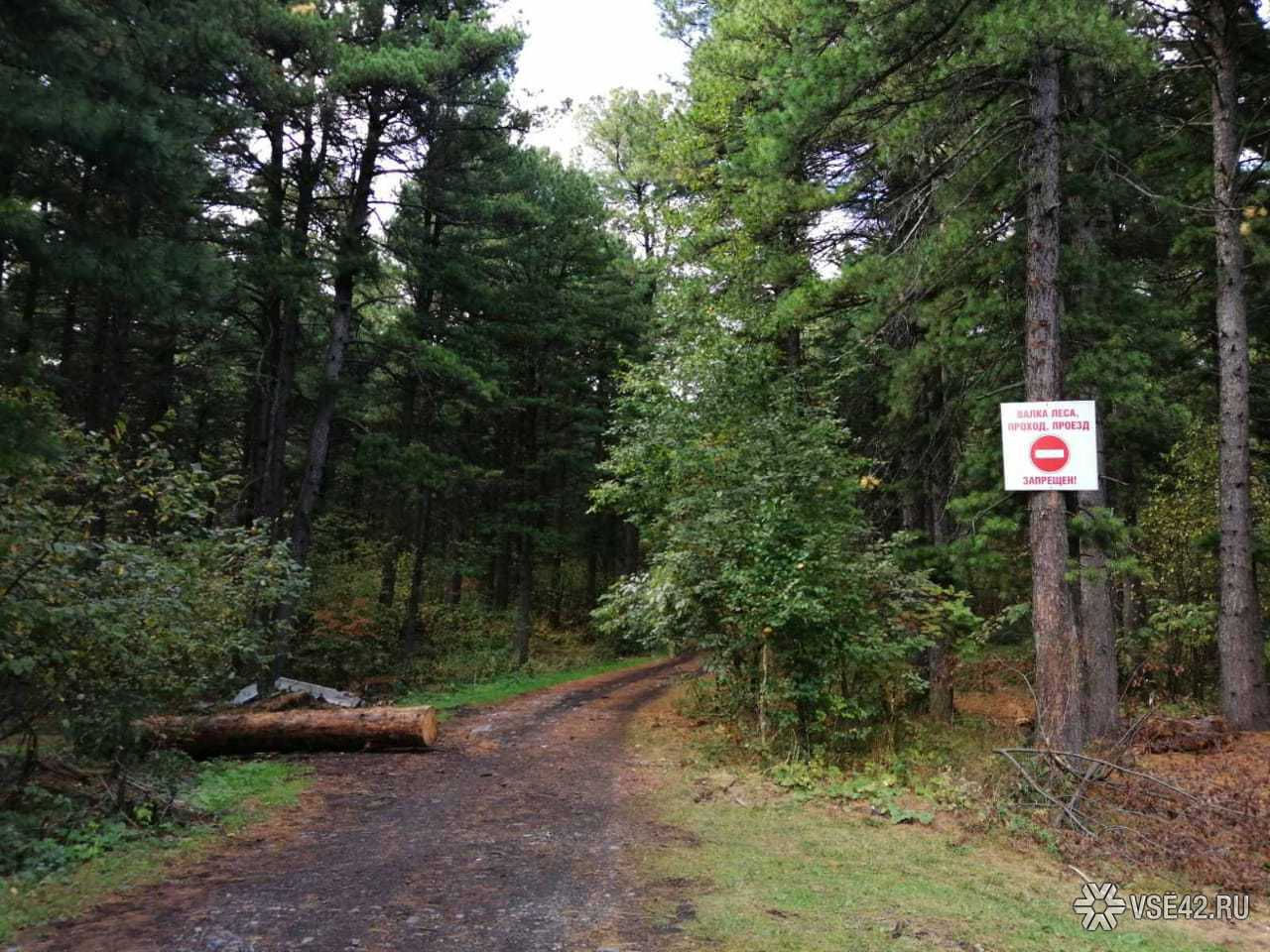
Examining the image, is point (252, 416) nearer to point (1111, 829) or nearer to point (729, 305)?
point (729, 305)

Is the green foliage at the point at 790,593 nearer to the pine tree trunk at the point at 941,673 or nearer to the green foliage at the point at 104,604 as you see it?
the pine tree trunk at the point at 941,673

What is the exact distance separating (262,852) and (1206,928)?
20.8ft

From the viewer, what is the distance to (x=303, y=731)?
29.9 feet

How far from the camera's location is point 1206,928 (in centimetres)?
484

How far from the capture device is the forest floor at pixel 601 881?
4219 millimetres

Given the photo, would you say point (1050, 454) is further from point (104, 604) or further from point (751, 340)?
point (104, 604)

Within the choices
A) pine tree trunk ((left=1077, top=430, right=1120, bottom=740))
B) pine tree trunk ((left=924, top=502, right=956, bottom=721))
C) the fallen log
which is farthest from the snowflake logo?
the fallen log

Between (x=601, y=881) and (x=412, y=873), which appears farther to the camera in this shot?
(x=412, y=873)

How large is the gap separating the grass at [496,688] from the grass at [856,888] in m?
7.17

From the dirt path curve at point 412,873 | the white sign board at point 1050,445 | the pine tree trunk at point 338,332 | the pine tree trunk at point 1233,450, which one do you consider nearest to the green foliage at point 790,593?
the dirt path curve at point 412,873
